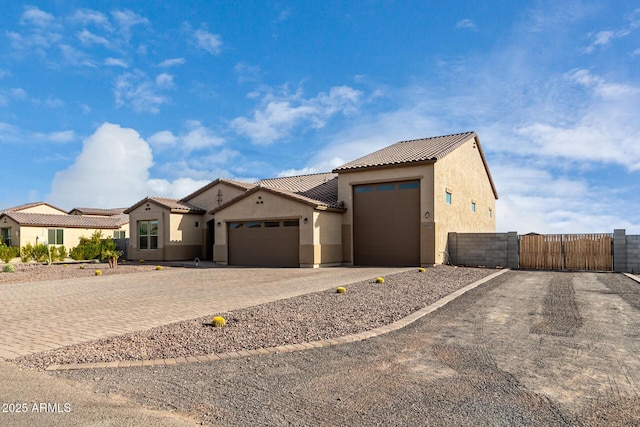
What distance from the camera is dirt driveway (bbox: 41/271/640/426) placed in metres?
3.80

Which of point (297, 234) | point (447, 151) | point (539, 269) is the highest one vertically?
point (447, 151)

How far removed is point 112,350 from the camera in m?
5.78

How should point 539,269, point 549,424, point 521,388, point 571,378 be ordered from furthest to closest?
point 539,269
point 571,378
point 521,388
point 549,424

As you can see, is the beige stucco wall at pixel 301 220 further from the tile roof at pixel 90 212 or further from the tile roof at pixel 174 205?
the tile roof at pixel 90 212

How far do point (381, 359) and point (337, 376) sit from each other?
857mm

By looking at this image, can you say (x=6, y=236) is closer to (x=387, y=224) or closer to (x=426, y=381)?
(x=387, y=224)

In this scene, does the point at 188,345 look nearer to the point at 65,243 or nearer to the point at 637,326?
the point at 637,326

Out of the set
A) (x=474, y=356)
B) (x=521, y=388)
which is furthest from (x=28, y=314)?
(x=521, y=388)

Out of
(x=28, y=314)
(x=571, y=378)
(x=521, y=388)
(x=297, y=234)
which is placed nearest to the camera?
(x=521, y=388)

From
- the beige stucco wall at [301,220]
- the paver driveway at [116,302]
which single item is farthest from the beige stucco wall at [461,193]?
the paver driveway at [116,302]

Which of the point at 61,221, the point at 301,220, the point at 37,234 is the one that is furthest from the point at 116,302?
the point at 61,221

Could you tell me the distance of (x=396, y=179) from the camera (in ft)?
68.2

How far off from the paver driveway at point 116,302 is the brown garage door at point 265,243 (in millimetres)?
4552

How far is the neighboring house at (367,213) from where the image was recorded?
20156mm
